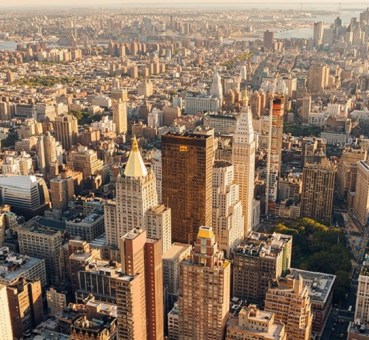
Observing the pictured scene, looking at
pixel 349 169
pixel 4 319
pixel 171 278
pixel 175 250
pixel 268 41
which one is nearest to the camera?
pixel 4 319

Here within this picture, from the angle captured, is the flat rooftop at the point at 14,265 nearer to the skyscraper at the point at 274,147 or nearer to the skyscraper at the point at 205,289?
the skyscraper at the point at 205,289

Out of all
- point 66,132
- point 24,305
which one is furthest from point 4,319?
point 66,132

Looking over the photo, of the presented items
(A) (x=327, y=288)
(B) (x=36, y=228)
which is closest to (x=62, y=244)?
(B) (x=36, y=228)

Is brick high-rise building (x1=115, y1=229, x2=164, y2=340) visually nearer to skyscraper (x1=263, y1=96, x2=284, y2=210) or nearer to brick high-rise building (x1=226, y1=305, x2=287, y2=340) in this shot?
brick high-rise building (x1=226, y1=305, x2=287, y2=340)

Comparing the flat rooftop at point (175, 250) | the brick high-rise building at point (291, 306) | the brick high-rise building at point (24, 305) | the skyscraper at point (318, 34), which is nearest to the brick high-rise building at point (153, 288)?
the brick high-rise building at point (291, 306)

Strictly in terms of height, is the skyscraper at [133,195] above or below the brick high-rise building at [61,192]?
above

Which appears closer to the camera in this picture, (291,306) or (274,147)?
(291,306)

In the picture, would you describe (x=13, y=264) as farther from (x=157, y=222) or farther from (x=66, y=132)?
(x=66, y=132)

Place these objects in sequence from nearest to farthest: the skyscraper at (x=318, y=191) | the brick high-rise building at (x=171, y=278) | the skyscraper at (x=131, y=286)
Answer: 1. the skyscraper at (x=131, y=286)
2. the brick high-rise building at (x=171, y=278)
3. the skyscraper at (x=318, y=191)

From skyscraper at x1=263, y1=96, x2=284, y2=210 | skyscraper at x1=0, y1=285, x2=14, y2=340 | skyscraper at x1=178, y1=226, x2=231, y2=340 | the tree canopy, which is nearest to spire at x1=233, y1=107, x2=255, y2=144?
the tree canopy
